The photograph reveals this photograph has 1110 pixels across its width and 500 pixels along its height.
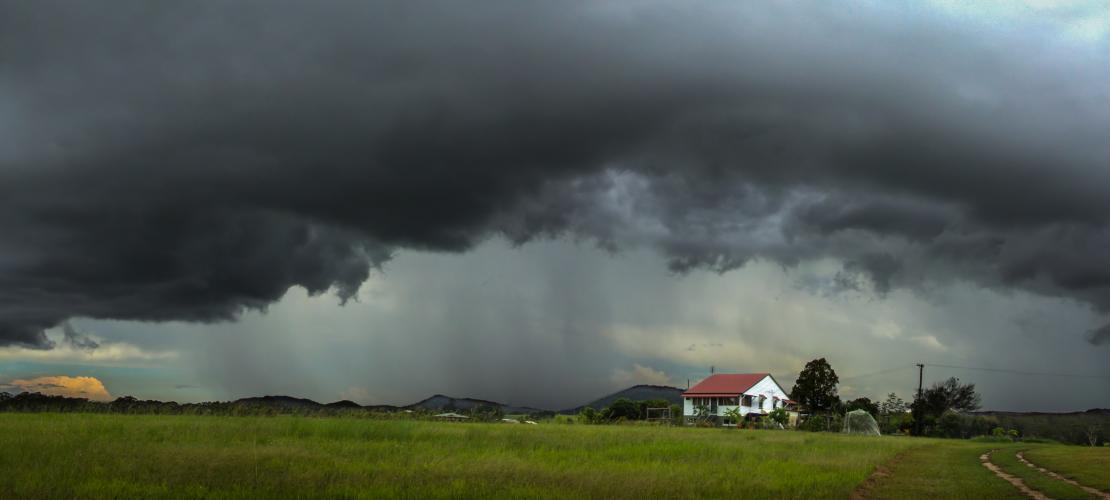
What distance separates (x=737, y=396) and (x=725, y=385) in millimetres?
4714

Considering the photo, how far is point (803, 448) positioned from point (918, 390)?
189 feet

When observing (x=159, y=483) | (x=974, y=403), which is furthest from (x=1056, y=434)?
(x=159, y=483)

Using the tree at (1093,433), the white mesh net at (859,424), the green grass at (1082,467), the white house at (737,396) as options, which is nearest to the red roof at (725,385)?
the white house at (737,396)

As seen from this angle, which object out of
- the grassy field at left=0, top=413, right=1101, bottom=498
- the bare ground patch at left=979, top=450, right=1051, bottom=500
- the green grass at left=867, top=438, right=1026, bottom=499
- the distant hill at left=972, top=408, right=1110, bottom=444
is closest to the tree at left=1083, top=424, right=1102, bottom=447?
the distant hill at left=972, top=408, right=1110, bottom=444

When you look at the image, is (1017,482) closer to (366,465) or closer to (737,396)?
(366,465)

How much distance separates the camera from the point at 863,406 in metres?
86.1

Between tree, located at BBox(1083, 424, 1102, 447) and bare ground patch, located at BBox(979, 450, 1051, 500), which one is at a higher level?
bare ground patch, located at BBox(979, 450, 1051, 500)

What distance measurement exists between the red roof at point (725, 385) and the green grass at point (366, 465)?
62.9 m

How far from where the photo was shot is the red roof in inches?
3462

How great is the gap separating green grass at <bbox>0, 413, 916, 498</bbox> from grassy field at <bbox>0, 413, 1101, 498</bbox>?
38 mm

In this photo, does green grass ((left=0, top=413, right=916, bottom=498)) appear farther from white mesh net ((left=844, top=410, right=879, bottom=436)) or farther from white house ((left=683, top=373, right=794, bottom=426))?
white house ((left=683, top=373, right=794, bottom=426))

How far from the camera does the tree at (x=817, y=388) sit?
83625 millimetres

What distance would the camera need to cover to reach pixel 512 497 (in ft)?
41.2

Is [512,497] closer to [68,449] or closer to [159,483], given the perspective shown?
[159,483]
